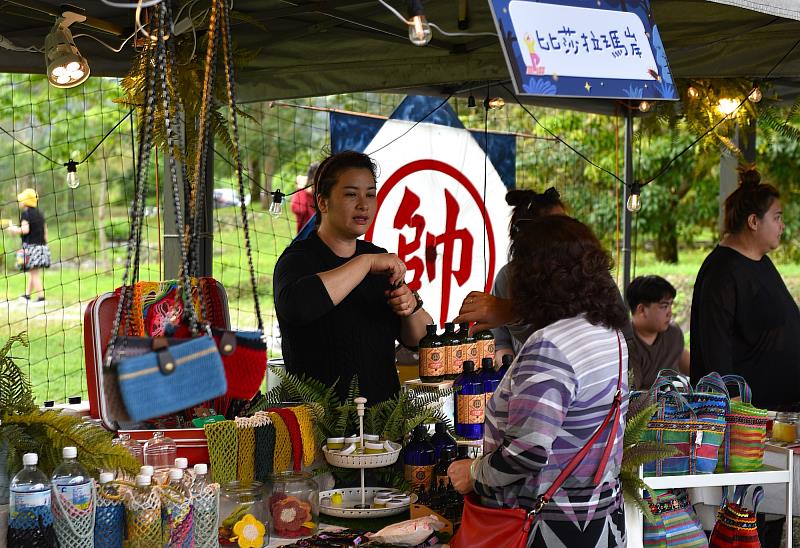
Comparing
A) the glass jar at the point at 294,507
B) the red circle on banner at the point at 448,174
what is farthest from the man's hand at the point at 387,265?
the red circle on banner at the point at 448,174

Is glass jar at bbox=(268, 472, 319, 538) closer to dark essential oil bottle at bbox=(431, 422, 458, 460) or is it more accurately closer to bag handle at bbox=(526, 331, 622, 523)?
dark essential oil bottle at bbox=(431, 422, 458, 460)

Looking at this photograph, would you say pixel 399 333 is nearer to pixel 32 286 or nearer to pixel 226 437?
pixel 226 437

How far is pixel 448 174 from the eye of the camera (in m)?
5.86

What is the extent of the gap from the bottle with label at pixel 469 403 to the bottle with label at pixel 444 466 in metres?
0.09

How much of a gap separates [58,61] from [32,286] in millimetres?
8512

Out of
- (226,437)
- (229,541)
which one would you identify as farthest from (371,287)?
(229,541)

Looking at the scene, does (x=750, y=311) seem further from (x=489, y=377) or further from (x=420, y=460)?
(x=420, y=460)

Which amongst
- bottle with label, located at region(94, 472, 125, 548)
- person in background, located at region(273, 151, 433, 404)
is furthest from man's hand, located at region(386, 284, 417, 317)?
bottle with label, located at region(94, 472, 125, 548)

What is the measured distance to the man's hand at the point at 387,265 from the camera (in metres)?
2.69

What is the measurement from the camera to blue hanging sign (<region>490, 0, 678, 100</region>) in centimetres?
189

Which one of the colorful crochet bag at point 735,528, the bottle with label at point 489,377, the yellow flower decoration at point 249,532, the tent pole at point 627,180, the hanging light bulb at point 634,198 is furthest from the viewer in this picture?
the tent pole at point 627,180

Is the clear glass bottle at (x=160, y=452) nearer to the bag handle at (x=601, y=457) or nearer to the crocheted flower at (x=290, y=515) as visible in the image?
the crocheted flower at (x=290, y=515)

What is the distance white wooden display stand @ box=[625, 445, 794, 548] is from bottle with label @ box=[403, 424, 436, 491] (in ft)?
1.80

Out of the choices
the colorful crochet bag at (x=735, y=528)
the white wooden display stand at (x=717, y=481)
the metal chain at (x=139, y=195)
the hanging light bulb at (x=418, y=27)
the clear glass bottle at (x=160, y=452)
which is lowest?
the colorful crochet bag at (x=735, y=528)
